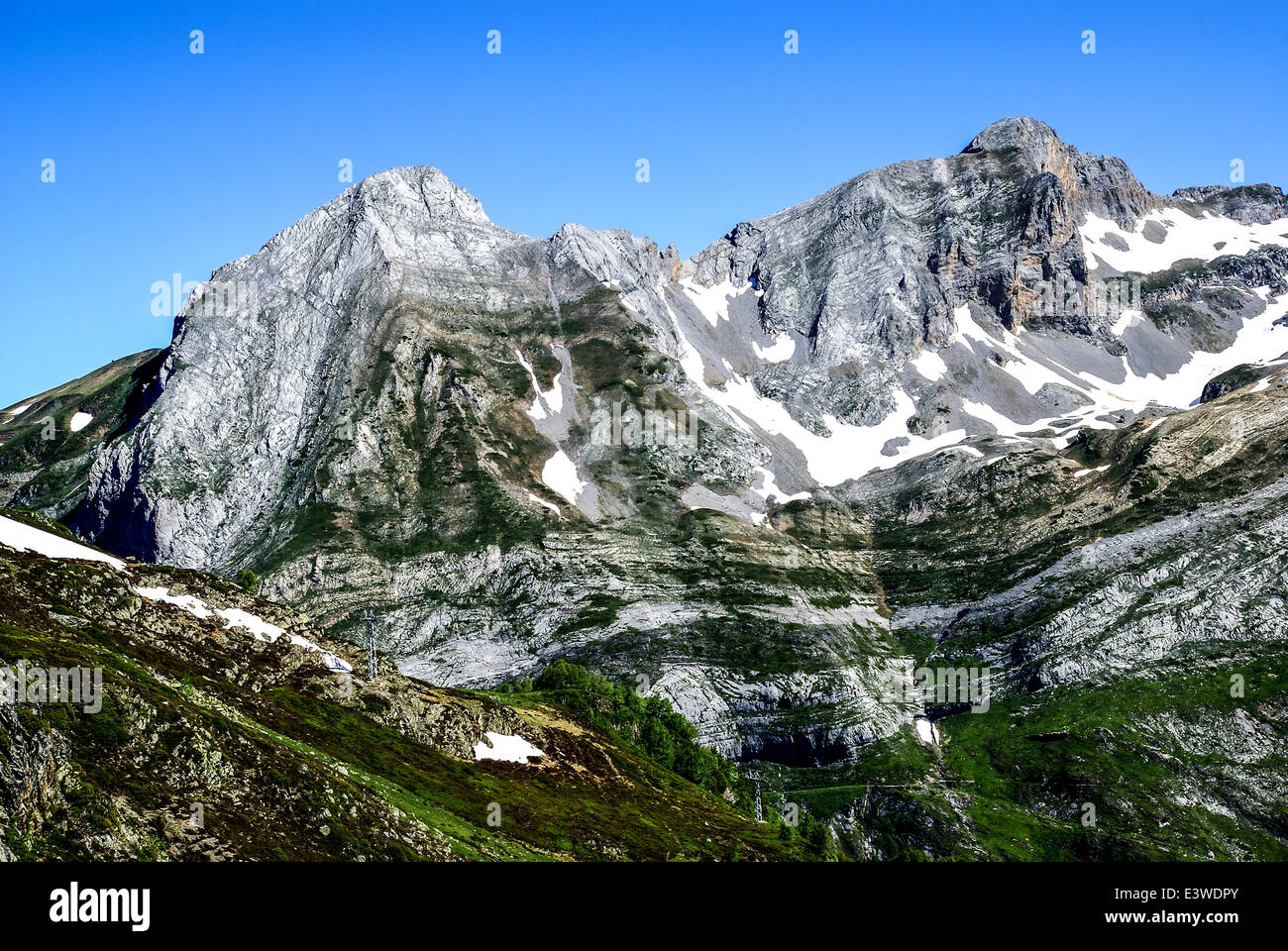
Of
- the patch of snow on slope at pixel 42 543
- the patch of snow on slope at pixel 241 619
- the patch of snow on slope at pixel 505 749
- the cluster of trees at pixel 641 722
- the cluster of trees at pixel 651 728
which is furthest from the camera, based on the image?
the cluster of trees at pixel 641 722

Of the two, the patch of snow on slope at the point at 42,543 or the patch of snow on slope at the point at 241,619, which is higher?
the patch of snow on slope at the point at 42,543

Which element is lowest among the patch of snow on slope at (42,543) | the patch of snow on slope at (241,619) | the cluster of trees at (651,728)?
the cluster of trees at (651,728)

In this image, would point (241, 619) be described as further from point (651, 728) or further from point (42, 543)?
point (651, 728)

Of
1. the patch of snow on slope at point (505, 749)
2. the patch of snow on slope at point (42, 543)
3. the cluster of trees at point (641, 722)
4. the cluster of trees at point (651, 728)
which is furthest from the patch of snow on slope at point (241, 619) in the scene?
the cluster of trees at point (641, 722)

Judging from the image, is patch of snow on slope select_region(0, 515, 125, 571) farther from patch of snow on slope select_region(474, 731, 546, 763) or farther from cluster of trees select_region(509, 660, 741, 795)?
cluster of trees select_region(509, 660, 741, 795)

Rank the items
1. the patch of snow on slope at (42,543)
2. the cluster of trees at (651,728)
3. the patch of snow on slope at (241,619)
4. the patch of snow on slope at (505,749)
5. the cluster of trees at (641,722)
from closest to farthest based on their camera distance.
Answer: the patch of snow on slope at (42,543) < the patch of snow on slope at (241,619) < the patch of snow on slope at (505,749) < the cluster of trees at (651,728) < the cluster of trees at (641,722)

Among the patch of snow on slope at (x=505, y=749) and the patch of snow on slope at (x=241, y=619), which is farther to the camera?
the patch of snow on slope at (x=505, y=749)

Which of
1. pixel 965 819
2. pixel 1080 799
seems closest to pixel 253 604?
pixel 965 819

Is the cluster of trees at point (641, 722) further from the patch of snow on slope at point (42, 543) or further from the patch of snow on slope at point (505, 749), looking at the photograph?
the patch of snow on slope at point (42, 543)
